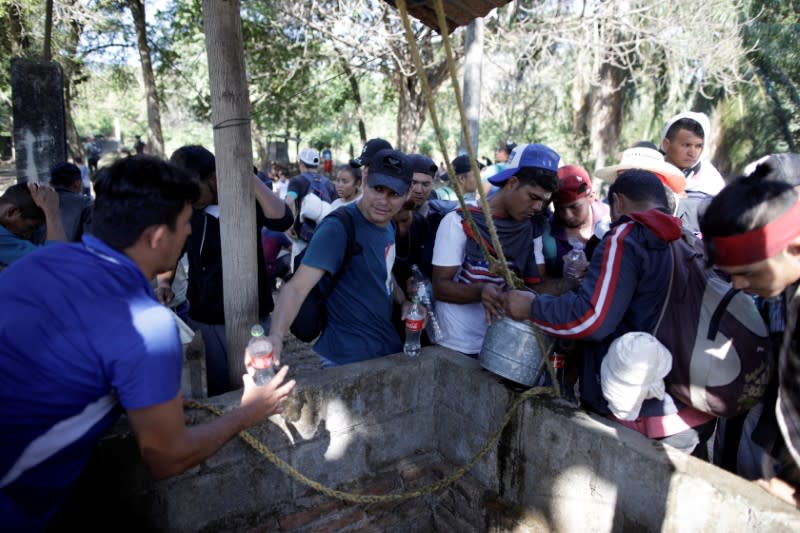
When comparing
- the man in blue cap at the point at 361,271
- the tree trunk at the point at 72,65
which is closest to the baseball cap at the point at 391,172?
the man in blue cap at the point at 361,271

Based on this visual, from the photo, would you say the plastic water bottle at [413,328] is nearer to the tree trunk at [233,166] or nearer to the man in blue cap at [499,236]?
the man in blue cap at [499,236]

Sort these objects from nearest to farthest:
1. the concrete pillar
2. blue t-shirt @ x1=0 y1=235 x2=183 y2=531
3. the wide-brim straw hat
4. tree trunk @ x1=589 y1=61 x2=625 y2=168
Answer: blue t-shirt @ x1=0 y1=235 x2=183 y2=531 → the wide-brim straw hat → the concrete pillar → tree trunk @ x1=589 y1=61 x2=625 y2=168

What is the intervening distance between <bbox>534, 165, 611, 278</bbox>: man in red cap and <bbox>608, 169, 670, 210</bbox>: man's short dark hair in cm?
67

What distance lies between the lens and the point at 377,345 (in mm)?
3055

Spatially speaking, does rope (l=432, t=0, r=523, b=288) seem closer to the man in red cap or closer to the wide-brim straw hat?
the man in red cap

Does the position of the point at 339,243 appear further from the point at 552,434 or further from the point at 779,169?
the point at 779,169

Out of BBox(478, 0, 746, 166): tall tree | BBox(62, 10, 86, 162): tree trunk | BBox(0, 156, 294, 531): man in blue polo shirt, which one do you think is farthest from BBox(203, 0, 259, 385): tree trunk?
BBox(62, 10, 86, 162): tree trunk

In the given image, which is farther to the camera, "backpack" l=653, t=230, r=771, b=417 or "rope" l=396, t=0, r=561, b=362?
"backpack" l=653, t=230, r=771, b=417

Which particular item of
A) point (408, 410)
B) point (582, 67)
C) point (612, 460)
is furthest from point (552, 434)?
point (582, 67)

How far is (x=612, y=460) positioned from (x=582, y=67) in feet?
45.0

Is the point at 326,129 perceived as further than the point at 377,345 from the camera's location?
Yes

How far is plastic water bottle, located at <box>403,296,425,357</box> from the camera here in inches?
116

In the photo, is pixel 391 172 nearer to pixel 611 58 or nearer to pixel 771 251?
pixel 771 251

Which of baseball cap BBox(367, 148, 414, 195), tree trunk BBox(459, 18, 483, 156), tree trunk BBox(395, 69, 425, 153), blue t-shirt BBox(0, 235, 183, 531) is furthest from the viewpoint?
tree trunk BBox(395, 69, 425, 153)
